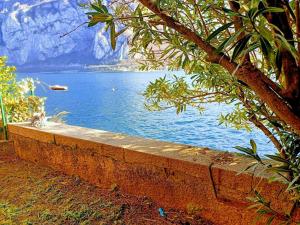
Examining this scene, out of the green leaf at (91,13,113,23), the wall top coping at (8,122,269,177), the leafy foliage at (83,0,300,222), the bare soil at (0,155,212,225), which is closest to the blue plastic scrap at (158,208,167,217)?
the bare soil at (0,155,212,225)

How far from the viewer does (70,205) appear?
110 inches

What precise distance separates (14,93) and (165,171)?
499 cm

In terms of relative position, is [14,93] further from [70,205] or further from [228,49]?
[228,49]

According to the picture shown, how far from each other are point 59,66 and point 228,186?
327 feet

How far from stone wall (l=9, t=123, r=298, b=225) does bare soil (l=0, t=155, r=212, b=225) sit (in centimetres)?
9

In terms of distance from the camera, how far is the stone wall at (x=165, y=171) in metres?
2.06

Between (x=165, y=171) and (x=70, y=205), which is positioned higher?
(x=165, y=171)

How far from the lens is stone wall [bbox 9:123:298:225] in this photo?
2061mm

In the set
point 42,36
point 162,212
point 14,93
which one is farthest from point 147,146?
point 42,36

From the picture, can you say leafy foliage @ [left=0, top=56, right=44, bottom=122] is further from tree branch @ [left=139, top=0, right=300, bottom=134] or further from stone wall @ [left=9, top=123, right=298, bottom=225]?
tree branch @ [left=139, top=0, right=300, bottom=134]

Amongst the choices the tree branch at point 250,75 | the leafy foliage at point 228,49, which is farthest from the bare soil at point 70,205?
the tree branch at point 250,75

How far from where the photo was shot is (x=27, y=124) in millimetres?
4164

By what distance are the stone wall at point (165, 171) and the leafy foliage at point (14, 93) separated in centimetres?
217

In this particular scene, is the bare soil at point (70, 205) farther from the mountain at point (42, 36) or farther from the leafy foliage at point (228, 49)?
the mountain at point (42, 36)
